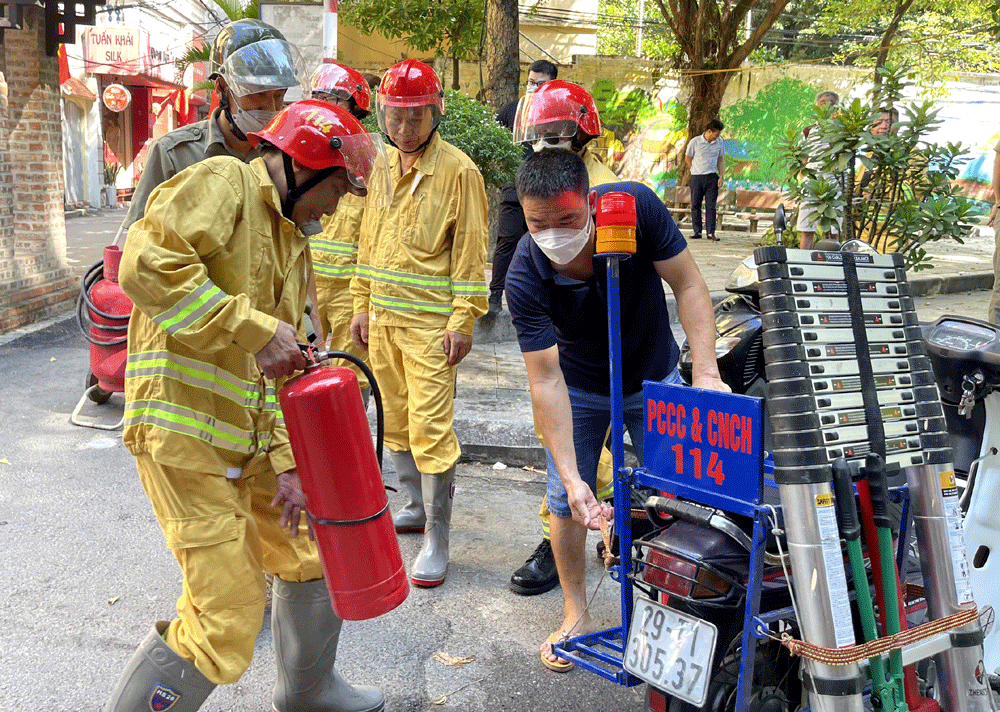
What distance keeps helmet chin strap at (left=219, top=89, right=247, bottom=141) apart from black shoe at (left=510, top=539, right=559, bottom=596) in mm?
2029

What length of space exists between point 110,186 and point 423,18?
49.2ft

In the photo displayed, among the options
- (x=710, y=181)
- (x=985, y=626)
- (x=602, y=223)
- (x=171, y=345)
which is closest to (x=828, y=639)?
(x=985, y=626)

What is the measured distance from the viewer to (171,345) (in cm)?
232

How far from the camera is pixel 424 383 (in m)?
A: 4.02

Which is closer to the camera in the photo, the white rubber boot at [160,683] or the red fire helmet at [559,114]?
the white rubber boot at [160,683]

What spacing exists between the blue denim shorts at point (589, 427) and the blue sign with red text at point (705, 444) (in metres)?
0.82

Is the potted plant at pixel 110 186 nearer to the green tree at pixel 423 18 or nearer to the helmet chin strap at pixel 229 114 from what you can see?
the green tree at pixel 423 18

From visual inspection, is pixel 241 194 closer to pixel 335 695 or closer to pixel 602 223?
pixel 602 223

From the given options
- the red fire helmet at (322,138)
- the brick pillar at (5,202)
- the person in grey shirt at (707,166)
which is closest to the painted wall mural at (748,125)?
the person in grey shirt at (707,166)

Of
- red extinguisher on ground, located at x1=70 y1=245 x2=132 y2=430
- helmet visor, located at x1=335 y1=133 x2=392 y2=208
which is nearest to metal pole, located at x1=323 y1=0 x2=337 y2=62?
red extinguisher on ground, located at x1=70 y1=245 x2=132 y2=430

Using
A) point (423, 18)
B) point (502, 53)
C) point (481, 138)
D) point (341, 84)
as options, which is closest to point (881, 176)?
point (481, 138)

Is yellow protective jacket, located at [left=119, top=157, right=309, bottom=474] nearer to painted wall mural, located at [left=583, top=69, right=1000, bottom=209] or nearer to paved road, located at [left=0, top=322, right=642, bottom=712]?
paved road, located at [left=0, top=322, right=642, bottom=712]

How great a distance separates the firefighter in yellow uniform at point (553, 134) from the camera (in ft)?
11.9

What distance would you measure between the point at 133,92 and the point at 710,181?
21.2 m
